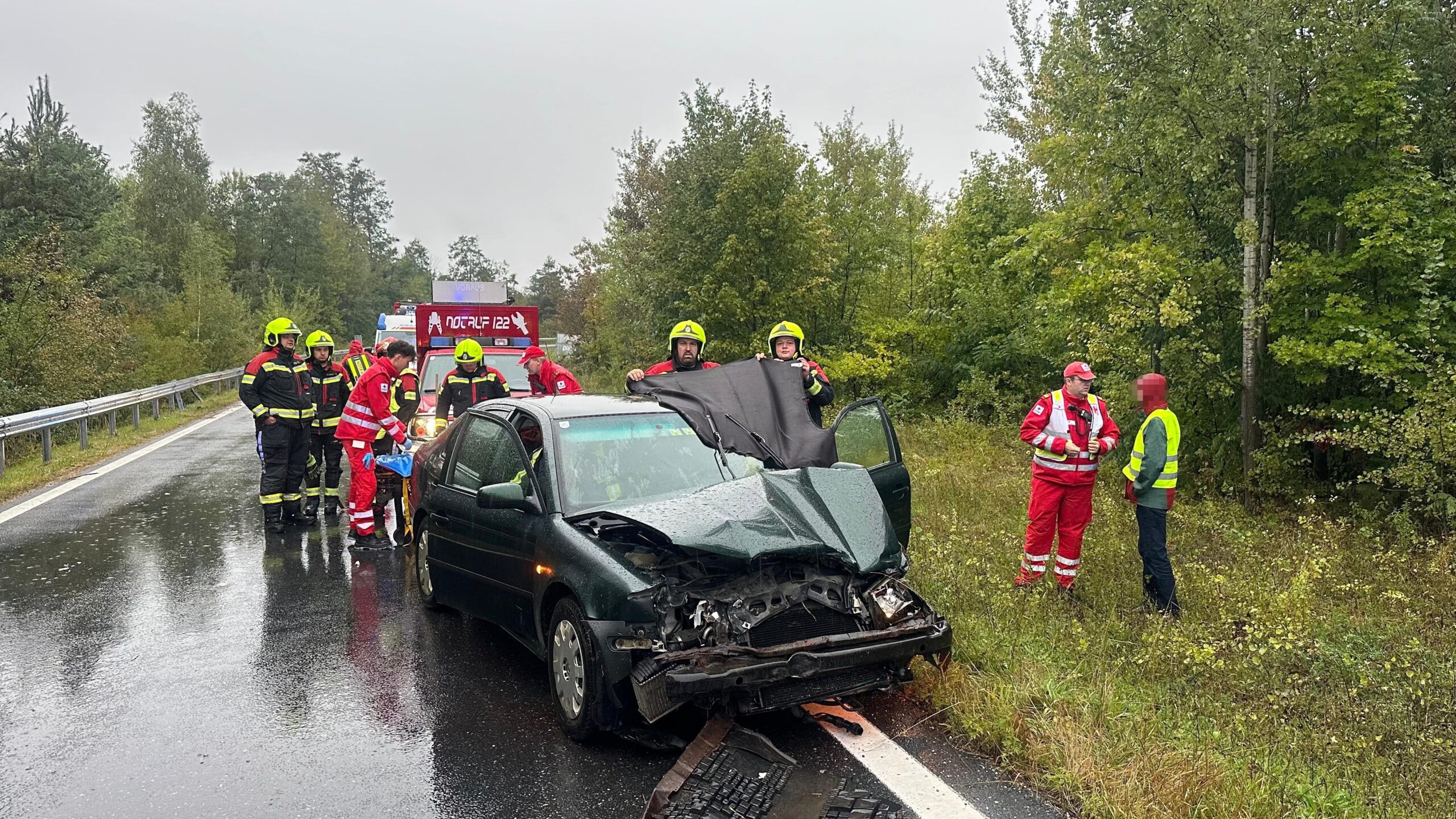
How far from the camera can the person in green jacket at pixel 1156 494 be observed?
21.1 feet

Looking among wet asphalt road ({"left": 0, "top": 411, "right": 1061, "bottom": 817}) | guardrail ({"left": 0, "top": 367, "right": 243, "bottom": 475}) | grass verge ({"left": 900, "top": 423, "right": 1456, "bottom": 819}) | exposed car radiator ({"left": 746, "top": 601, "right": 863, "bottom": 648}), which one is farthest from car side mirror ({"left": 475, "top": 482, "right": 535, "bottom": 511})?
guardrail ({"left": 0, "top": 367, "right": 243, "bottom": 475})

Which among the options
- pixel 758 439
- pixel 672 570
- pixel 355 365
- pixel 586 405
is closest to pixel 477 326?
pixel 355 365

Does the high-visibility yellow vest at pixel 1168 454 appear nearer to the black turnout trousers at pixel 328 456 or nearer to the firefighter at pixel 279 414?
the black turnout trousers at pixel 328 456

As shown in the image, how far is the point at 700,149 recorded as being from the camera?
16.3 m

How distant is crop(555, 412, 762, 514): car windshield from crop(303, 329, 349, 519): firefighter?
5.44 meters

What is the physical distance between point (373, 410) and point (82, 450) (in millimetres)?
9215

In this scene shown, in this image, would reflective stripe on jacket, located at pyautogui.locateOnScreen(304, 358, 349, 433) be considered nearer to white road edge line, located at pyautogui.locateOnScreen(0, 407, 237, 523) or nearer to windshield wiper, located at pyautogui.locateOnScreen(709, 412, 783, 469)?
white road edge line, located at pyautogui.locateOnScreen(0, 407, 237, 523)

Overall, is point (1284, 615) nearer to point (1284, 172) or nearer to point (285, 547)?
point (1284, 172)

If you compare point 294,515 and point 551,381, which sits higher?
point 551,381

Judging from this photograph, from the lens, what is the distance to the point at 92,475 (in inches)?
499

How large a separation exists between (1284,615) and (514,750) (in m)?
4.60

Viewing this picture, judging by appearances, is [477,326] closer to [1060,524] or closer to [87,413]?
Answer: [87,413]

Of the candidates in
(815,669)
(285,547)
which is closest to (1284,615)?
(815,669)

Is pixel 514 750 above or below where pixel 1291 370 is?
below
